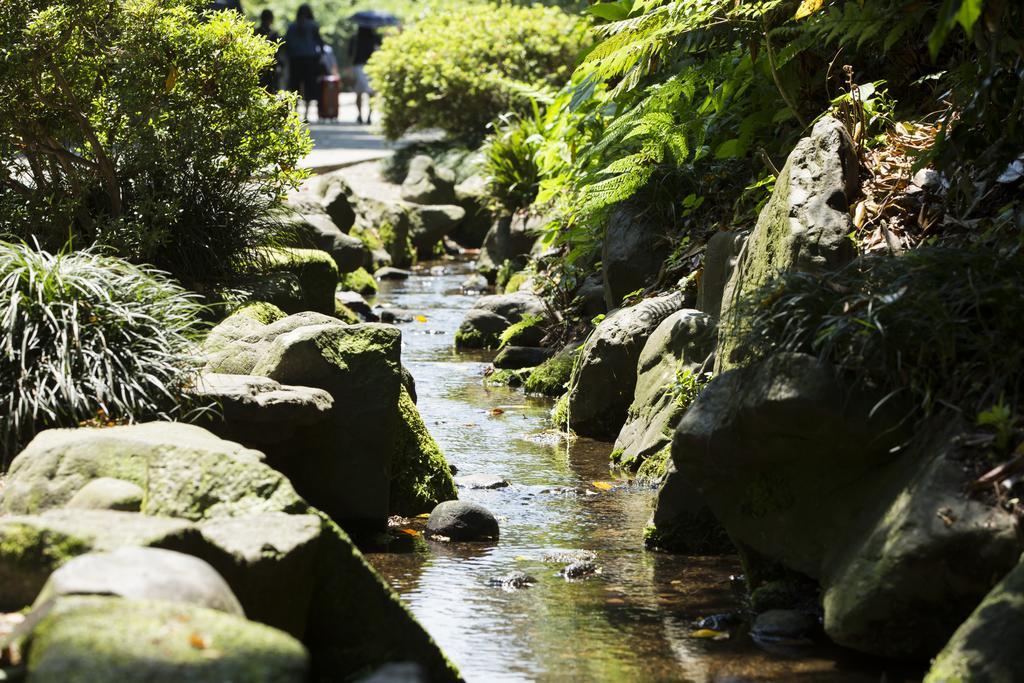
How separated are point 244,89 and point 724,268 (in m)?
4.24

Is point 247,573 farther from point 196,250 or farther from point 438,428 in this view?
point 196,250

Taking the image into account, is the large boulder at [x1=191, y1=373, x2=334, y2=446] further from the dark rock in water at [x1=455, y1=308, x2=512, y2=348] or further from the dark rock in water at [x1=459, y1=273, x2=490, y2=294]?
the dark rock in water at [x1=459, y1=273, x2=490, y2=294]

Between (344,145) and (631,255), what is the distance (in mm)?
15982

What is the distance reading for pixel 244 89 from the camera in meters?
10.1

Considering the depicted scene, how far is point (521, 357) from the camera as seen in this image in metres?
11.4

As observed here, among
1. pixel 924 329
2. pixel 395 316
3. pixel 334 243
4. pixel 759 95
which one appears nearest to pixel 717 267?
pixel 759 95

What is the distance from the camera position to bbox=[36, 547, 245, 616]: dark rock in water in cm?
373

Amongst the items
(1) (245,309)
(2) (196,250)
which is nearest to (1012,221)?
(1) (245,309)

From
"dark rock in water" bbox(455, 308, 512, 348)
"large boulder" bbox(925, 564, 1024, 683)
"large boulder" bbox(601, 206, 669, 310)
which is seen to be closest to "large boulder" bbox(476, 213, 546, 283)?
"dark rock in water" bbox(455, 308, 512, 348)

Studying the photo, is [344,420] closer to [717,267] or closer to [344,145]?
[717,267]

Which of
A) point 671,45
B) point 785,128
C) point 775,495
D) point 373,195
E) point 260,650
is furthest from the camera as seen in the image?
point 373,195

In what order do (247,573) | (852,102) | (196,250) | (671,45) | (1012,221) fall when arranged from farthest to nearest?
(196,250) < (671,45) < (852,102) < (1012,221) < (247,573)

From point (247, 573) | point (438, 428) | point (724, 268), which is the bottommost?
point (438, 428)

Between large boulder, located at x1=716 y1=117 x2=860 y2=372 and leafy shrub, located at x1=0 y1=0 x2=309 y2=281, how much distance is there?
446 cm
